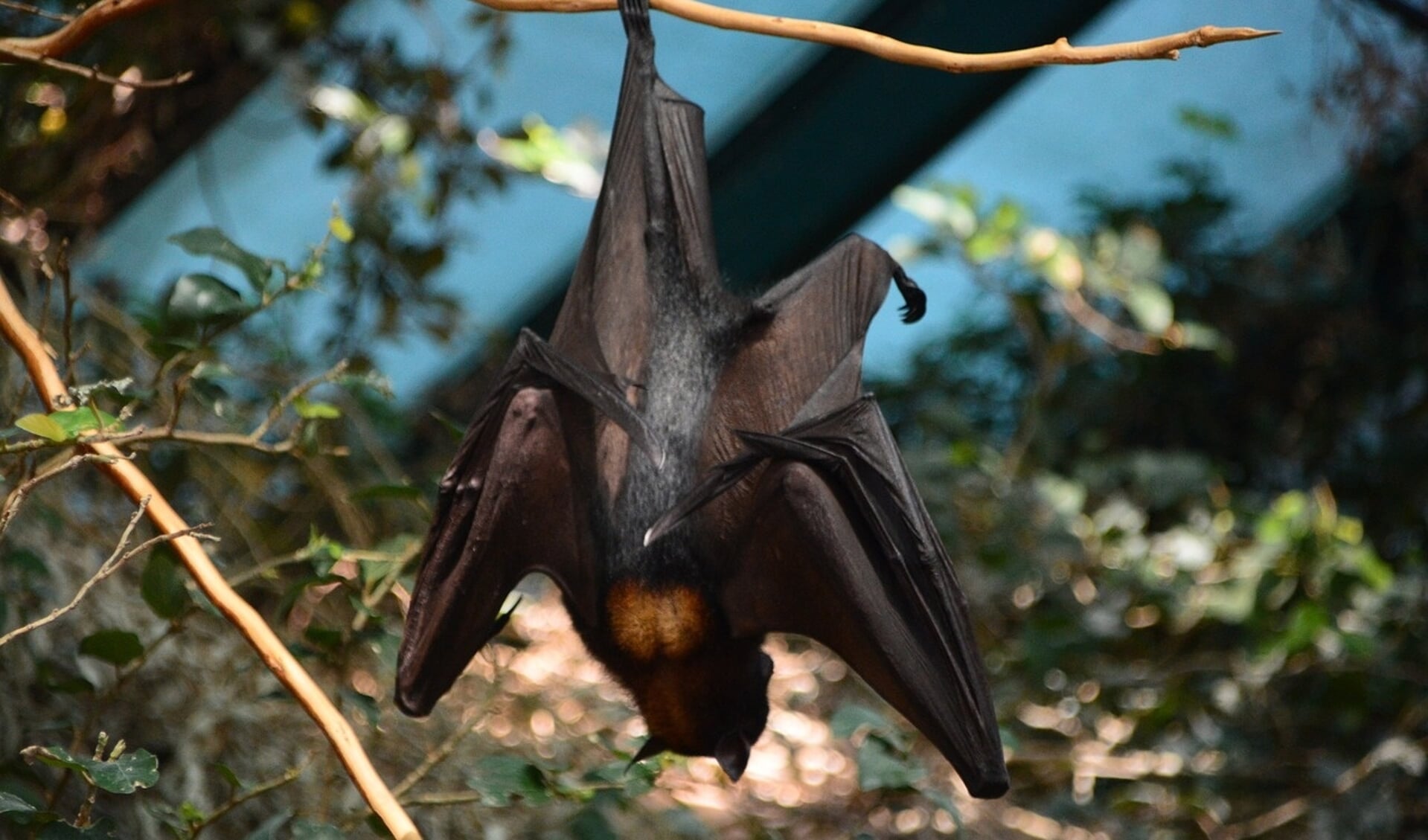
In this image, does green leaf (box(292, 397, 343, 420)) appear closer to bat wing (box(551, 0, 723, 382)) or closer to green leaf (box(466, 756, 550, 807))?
bat wing (box(551, 0, 723, 382))

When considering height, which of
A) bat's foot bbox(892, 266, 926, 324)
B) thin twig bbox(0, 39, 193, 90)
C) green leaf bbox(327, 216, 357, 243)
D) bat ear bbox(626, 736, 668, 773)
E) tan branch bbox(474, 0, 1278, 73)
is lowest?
bat ear bbox(626, 736, 668, 773)

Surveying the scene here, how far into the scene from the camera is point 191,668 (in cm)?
336

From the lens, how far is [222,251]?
2.52 m

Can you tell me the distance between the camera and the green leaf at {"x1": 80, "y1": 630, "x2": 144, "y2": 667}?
7.96 ft

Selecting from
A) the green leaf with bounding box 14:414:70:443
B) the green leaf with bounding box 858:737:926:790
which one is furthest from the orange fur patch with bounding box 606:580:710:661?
the green leaf with bounding box 14:414:70:443

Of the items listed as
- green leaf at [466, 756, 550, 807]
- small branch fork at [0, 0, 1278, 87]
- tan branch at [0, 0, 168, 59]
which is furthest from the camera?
green leaf at [466, 756, 550, 807]

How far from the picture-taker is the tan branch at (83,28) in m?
2.09

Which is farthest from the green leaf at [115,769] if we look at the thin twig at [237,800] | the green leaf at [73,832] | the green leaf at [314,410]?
the green leaf at [314,410]

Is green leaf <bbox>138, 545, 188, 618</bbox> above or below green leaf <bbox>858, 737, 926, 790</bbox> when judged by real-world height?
above

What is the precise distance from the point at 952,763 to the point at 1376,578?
9.71 feet

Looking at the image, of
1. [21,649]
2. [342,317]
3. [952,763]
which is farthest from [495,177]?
[952,763]

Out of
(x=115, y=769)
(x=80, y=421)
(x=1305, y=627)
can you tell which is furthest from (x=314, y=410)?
(x=1305, y=627)

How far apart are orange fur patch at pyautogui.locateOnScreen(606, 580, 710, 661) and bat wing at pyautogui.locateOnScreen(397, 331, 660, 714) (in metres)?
0.15

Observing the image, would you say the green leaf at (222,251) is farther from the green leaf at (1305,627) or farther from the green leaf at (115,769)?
the green leaf at (1305,627)
